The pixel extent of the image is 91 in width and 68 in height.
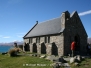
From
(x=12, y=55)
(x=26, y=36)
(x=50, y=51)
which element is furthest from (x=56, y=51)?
(x=26, y=36)

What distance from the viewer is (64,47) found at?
26.4 meters

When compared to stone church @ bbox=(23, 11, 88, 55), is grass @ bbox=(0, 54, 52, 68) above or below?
below

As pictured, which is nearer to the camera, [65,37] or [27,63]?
[27,63]

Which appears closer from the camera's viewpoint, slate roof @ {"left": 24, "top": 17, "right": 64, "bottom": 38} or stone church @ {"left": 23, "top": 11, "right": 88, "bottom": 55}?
stone church @ {"left": 23, "top": 11, "right": 88, "bottom": 55}

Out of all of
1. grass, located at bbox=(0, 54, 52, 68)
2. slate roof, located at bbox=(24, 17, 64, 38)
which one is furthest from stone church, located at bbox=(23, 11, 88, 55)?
grass, located at bbox=(0, 54, 52, 68)

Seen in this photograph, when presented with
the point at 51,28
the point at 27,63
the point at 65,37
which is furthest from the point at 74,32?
the point at 27,63

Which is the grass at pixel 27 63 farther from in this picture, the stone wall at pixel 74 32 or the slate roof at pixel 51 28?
the slate roof at pixel 51 28

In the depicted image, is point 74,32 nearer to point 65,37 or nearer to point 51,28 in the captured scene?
point 65,37

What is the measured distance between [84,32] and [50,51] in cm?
883

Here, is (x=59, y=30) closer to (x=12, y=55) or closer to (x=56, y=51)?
(x=56, y=51)

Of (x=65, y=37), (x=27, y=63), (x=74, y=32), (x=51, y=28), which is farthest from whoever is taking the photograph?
(x=51, y=28)

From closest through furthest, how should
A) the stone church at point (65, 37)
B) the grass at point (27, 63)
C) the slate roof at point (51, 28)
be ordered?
the grass at point (27, 63), the stone church at point (65, 37), the slate roof at point (51, 28)

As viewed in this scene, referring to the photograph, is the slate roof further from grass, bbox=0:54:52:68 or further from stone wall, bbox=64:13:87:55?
grass, bbox=0:54:52:68

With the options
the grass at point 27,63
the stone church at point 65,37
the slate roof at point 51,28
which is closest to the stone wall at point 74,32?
the stone church at point 65,37
